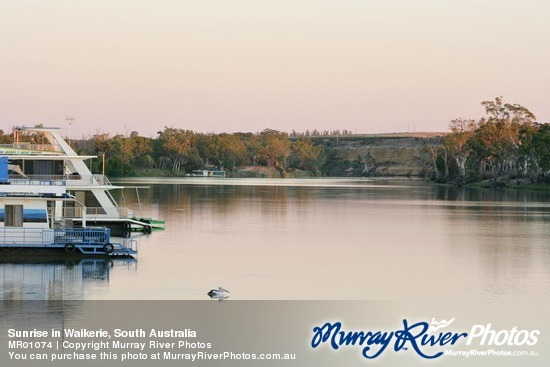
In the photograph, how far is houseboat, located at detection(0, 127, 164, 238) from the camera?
43812 mm

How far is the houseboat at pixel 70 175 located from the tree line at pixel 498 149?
6926 cm

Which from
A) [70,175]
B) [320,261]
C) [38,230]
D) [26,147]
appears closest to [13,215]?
[38,230]

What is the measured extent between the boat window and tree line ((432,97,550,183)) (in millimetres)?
79744

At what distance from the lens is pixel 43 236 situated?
37.1 meters

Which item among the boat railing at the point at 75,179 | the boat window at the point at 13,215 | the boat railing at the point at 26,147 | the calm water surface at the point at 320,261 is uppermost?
the boat railing at the point at 26,147

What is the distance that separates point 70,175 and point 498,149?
99.2 meters

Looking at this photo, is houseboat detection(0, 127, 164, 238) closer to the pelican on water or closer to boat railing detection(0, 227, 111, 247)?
boat railing detection(0, 227, 111, 247)

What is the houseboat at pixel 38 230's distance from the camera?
36.5 metres

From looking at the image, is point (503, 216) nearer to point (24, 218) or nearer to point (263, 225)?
point (263, 225)

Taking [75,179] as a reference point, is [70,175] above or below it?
above

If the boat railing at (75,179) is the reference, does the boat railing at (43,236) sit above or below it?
below

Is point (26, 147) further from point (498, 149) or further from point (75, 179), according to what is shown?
point (498, 149)

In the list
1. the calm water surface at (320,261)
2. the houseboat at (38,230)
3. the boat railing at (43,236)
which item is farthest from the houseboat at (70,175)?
the boat railing at (43,236)

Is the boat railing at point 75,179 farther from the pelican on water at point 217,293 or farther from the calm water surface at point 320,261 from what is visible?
the pelican on water at point 217,293
